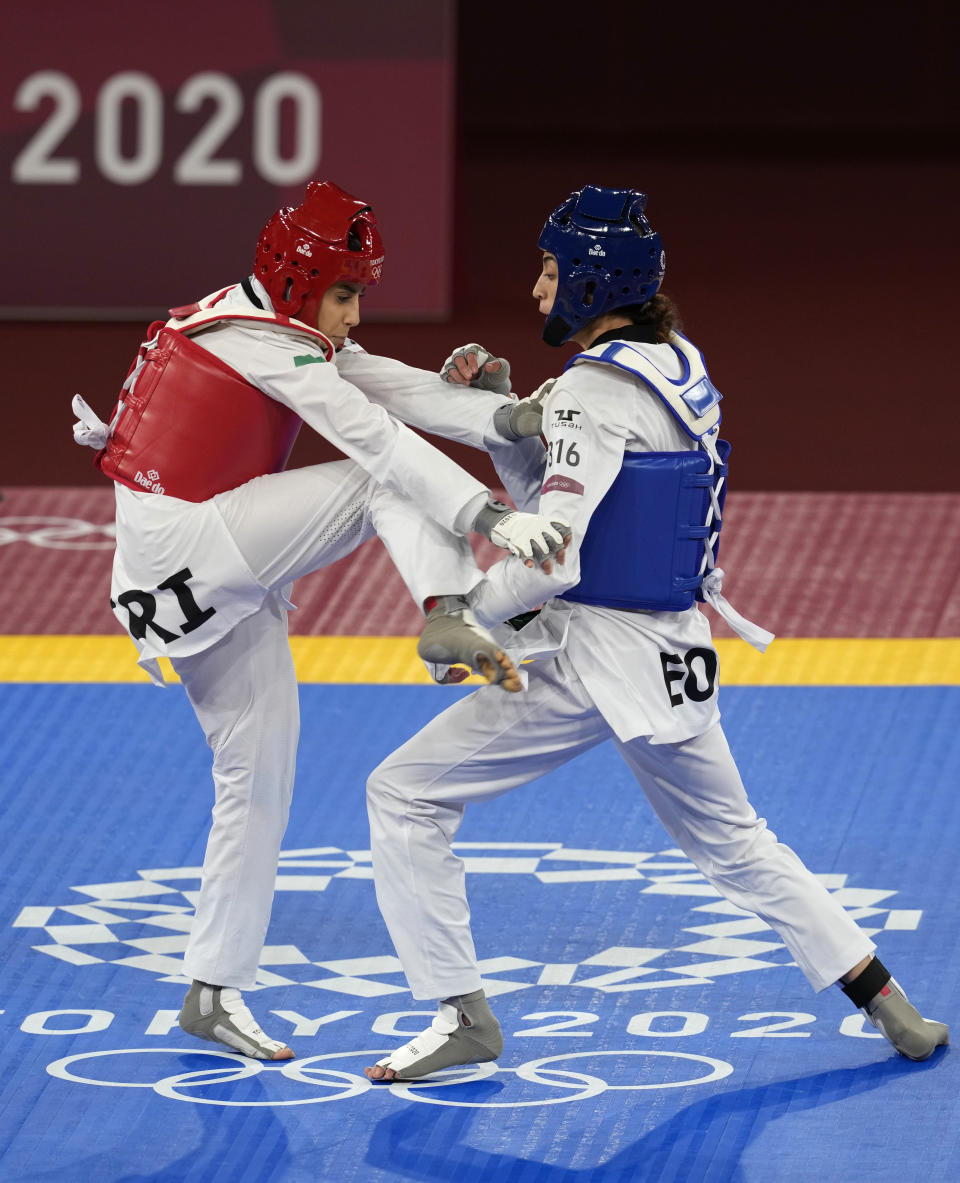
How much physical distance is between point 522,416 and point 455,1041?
1222 mm

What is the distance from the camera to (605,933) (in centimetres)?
455

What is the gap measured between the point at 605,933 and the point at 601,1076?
0.72m

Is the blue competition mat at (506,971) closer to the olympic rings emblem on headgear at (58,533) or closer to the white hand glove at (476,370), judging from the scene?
the white hand glove at (476,370)

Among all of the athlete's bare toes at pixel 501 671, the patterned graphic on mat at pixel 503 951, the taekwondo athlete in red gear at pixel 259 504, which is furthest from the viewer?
the patterned graphic on mat at pixel 503 951

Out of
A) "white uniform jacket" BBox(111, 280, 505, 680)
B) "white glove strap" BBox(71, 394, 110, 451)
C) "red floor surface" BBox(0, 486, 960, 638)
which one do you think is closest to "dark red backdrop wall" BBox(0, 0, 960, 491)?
"red floor surface" BBox(0, 486, 960, 638)

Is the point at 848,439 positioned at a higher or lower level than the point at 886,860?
lower

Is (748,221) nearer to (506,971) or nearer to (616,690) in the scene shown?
(506,971)

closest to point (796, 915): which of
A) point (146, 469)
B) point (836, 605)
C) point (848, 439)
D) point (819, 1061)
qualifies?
point (819, 1061)

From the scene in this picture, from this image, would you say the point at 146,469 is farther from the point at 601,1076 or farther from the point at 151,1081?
the point at 601,1076

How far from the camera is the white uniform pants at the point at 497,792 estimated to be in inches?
150

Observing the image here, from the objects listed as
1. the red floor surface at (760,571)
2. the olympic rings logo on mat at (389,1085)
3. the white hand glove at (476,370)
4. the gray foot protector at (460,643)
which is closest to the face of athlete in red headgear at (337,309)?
the white hand glove at (476,370)

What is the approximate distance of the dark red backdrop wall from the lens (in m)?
9.74

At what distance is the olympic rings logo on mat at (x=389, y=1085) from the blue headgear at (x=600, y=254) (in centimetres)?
142

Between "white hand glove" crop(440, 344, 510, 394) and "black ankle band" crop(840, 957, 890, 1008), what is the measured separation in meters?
1.37
